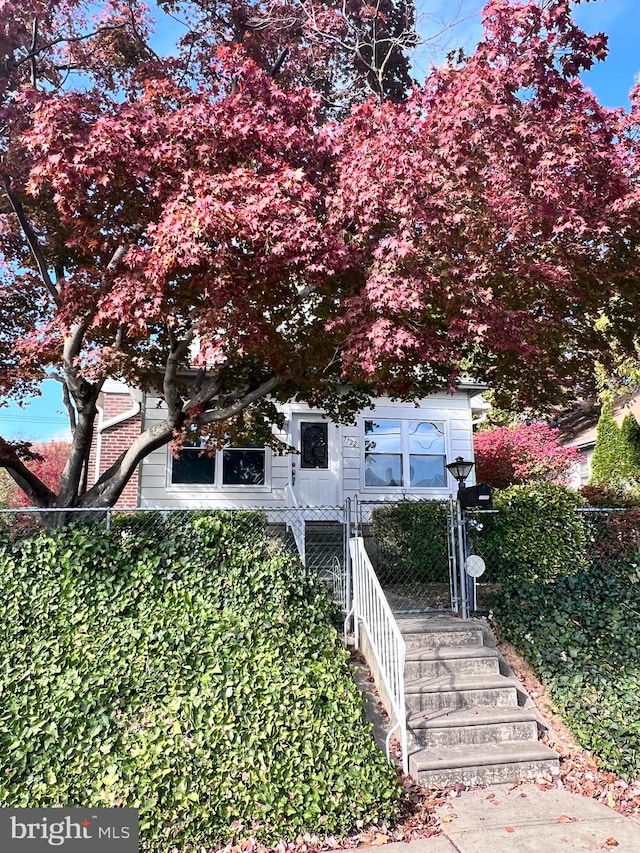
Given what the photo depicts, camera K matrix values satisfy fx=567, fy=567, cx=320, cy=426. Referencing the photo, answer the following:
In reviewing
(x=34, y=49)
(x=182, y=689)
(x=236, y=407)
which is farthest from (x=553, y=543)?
(x=34, y=49)

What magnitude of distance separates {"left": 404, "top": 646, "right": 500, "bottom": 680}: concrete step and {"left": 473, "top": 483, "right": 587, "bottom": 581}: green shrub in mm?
1165

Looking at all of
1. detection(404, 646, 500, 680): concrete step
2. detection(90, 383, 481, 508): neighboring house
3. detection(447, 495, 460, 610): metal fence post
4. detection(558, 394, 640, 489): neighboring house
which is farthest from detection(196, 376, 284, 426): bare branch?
detection(558, 394, 640, 489): neighboring house

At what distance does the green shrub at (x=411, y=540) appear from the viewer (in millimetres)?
8289

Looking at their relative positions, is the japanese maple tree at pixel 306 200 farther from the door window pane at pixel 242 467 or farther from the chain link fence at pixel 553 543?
the door window pane at pixel 242 467

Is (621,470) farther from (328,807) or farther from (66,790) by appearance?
(66,790)

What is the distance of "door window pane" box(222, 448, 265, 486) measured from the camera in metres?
Answer: 12.0

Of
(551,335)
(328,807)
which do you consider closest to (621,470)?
(551,335)

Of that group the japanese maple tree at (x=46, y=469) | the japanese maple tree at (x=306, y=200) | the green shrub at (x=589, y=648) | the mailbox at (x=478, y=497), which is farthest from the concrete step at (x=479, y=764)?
the japanese maple tree at (x=46, y=469)

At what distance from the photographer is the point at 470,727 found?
16.9 feet

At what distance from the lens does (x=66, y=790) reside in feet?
13.9

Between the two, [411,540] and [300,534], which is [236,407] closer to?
[300,534]

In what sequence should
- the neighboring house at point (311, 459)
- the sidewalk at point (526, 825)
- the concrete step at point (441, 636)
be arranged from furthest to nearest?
the neighboring house at point (311, 459), the concrete step at point (441, 636), the sidewalk at point (526, 825)

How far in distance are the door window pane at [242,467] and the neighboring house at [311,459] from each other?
21 mm

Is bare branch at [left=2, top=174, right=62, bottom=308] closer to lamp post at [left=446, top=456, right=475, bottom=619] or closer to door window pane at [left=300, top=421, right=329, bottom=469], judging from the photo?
lamp post at [left=446, top=456, right=475, bottom=619]
